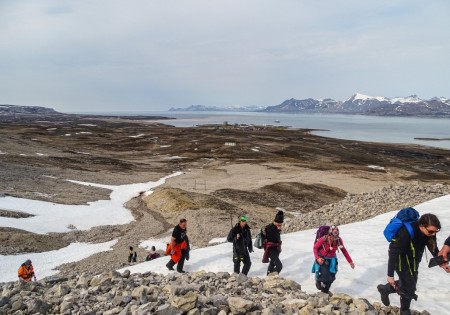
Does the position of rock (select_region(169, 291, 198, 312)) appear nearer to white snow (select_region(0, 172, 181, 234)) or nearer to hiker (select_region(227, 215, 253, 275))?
hiker (select_region(227, 215, 253, 275))

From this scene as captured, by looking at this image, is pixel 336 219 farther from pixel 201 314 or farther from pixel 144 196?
pixel 144 196

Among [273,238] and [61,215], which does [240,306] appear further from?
[61,215]

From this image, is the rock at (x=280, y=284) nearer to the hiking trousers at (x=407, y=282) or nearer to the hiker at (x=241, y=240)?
the hiker at (x=241, y=240)

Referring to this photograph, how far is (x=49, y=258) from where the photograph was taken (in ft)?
77.7

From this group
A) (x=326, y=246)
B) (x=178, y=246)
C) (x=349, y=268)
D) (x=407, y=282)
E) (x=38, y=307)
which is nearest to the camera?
(x=407, y=282)

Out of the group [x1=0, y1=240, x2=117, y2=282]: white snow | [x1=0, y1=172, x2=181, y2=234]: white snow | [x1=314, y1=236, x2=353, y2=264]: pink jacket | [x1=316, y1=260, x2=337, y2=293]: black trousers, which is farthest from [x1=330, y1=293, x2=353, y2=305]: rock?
[x1=0, y1=172, x2=181, y2=234]: white snow

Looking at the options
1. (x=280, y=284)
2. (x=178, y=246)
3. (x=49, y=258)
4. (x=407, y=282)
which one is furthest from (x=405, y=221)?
(x=49, y=258)

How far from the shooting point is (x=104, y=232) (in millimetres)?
29234

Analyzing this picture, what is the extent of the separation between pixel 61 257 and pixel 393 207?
22354mm

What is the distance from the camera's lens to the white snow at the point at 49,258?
2108cm

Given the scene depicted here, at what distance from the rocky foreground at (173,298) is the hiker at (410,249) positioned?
1.10m

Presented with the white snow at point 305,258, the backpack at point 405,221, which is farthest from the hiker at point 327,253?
the backpack at point 405,221

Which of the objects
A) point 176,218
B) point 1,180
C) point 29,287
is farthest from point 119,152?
point 29,287

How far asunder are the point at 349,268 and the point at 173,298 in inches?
287
